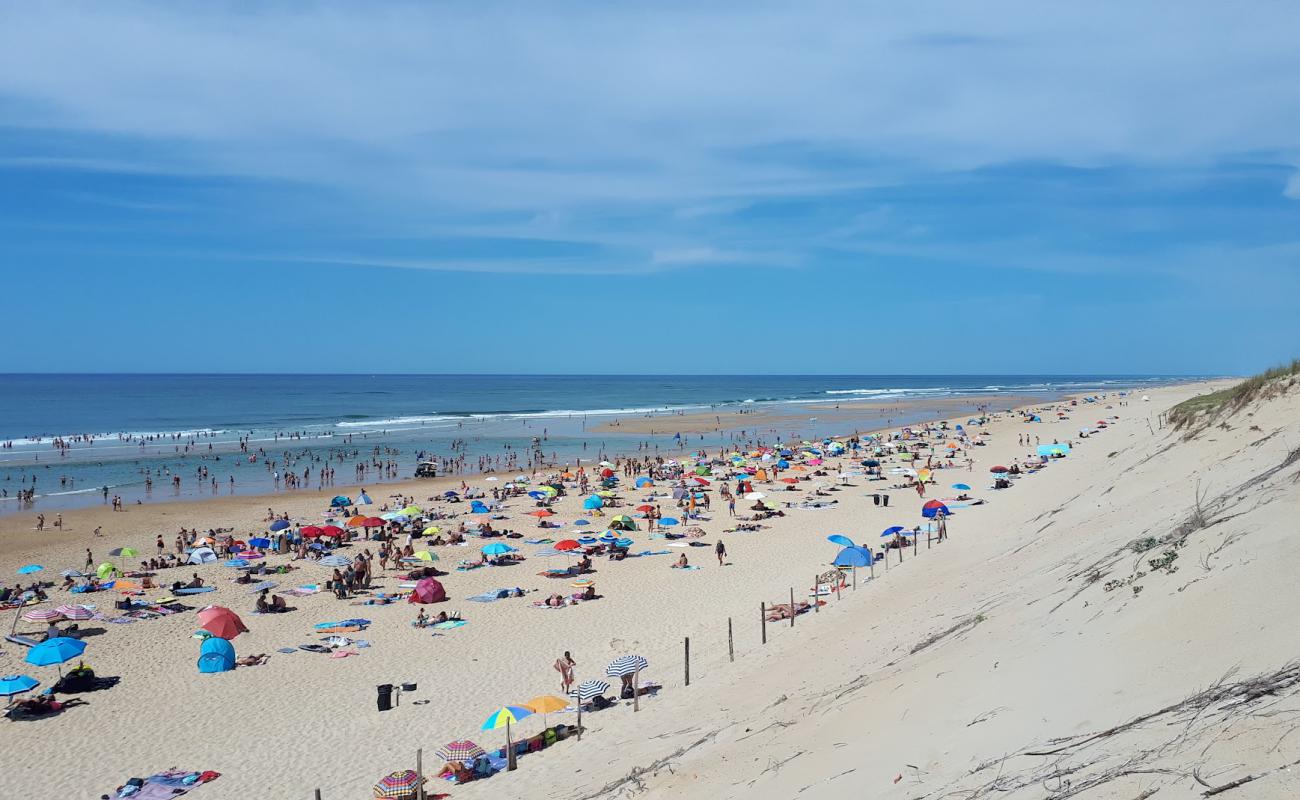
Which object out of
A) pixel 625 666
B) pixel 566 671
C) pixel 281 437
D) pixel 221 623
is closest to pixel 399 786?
pixel 566 671

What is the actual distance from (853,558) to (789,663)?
7.20 meters

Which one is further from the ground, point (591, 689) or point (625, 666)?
point (625, 666)

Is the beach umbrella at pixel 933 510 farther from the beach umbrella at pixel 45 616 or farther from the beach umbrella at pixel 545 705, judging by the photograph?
the beach umbrella at pixel 45 616

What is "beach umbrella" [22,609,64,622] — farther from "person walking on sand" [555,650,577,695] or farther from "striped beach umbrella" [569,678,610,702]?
"striped beach umbrella" [569,678,610,702]

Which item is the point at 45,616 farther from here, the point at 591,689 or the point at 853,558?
the point at 853,558

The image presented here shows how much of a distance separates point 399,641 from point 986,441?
51155 mm

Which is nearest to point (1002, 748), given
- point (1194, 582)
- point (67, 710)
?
point (1194, 582)

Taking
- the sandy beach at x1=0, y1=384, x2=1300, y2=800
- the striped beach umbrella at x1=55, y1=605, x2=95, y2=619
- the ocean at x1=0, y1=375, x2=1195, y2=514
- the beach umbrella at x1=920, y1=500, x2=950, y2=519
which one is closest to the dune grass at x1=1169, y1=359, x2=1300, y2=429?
the sandy beach at x1=0, y1=384, x2=1300, y2=800

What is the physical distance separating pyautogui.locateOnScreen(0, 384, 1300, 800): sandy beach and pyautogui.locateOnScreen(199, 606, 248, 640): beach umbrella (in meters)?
0.54

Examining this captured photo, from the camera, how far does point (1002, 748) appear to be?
22.8 feet

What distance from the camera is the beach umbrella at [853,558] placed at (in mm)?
21203

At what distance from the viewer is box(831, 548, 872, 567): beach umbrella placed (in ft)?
69.6

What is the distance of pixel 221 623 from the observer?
18.8 m

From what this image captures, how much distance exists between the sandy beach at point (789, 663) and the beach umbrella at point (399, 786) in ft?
2.30
